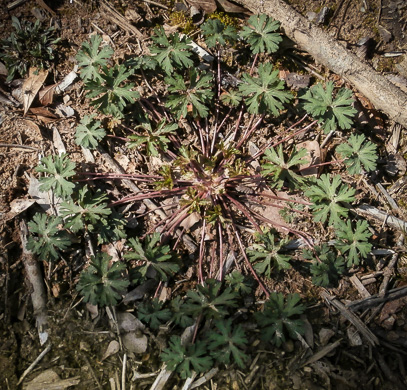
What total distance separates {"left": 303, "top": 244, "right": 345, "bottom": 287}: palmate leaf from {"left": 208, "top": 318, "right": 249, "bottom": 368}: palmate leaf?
2.78 ft

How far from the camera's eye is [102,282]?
10.9 feet

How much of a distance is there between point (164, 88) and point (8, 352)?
278cm

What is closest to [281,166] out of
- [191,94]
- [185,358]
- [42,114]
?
[191,94]

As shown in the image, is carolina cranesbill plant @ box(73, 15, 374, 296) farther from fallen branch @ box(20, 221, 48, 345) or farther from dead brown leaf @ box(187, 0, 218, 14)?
fallen branch @ box(20, 221, 48, 345)

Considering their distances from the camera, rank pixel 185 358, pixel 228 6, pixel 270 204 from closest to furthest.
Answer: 1. pixel 185 358
2. pixel 270 204
3. pixel 228 6

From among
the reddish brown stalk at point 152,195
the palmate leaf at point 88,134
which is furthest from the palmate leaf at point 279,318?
the palmate leaf at point 88,134

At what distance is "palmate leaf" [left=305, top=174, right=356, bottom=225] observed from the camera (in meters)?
3.59

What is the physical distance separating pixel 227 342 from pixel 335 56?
9.56 ft

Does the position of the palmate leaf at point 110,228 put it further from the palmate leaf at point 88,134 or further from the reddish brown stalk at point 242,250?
the reddish brown stalk at point 242,250

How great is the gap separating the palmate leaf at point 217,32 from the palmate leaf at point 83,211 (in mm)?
1817

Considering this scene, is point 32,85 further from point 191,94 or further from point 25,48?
point 191,94

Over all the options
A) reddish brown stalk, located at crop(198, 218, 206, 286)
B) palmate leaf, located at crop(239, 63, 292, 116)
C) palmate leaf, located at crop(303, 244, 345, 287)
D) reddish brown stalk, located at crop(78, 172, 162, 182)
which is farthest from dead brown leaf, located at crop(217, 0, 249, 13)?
palmate leaf, located at crop(303, 244, 345, 287)

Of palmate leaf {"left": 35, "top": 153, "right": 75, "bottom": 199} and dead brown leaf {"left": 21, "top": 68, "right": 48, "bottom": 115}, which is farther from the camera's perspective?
dead brown leaf {"left": 21, "top": 68, "right": 48, "bottom": 115}

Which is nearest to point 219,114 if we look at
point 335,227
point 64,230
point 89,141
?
point 89,141
